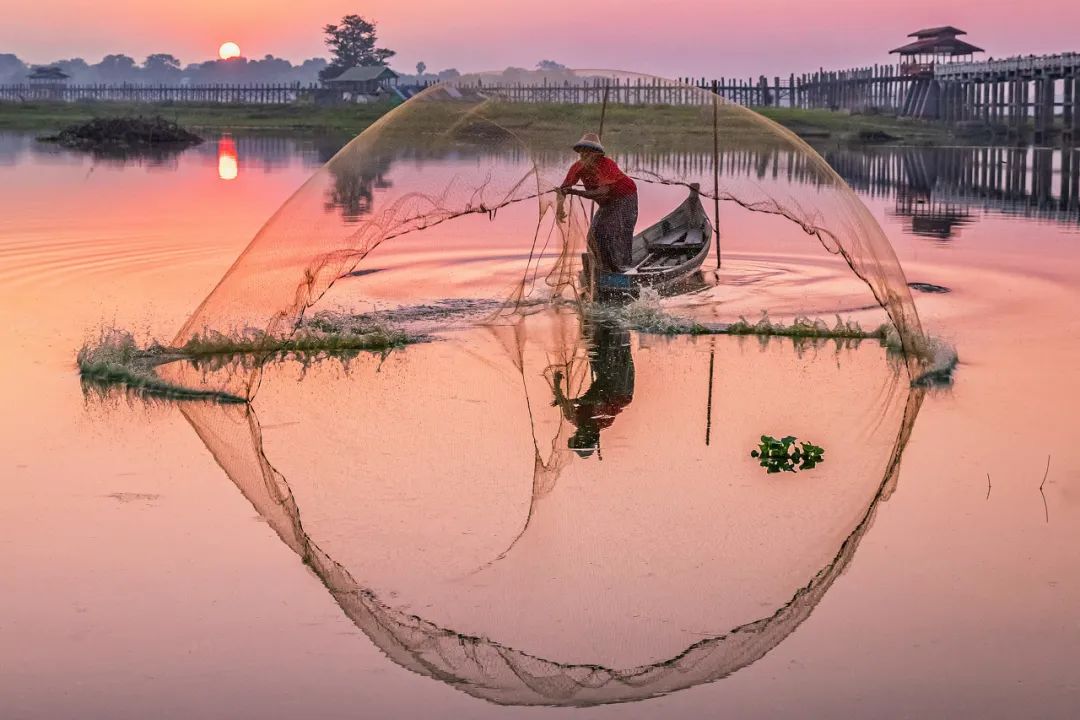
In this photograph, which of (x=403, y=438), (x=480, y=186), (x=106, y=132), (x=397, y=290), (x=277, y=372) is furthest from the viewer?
(x=106, y=132)

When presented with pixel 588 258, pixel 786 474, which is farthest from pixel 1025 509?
pixel 588 258

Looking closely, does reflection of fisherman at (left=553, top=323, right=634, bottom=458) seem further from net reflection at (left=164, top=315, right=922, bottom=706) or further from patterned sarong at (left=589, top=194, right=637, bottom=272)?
patterned sarong at (left=589, top=194, right=637, bottom=272)

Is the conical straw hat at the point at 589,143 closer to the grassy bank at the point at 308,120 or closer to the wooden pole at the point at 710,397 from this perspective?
the wooden pole at the point at 710,397

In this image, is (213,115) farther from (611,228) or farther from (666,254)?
(611,228)

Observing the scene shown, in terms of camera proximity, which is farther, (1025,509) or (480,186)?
(480,186)

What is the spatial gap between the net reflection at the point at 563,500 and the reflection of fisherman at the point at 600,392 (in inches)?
1.8

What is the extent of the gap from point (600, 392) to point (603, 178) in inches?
171

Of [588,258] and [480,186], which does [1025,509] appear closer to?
[480,186]

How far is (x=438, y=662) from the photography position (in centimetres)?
690

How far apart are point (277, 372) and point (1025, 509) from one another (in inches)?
258

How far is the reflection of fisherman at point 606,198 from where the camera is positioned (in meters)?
15.8

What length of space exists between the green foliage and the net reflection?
14 cm

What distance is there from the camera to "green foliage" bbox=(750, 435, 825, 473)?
10.4 metres

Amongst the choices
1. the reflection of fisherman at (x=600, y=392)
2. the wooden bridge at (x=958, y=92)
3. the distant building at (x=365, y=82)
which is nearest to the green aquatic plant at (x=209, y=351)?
the reflection of fisherman at (x=600, y=392)
